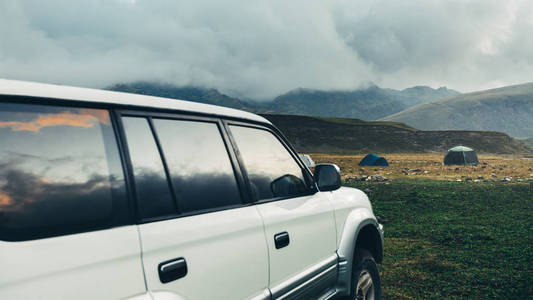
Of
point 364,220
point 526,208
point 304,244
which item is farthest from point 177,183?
point 526,208

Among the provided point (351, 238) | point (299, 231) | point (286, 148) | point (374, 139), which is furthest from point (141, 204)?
point (374, 139)

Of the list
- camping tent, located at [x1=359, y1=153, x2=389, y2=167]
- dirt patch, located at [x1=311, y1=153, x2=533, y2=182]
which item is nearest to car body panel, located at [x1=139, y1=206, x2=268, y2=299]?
dirt patch, located at [x1=311, y1=153, x2=533, y2=182]

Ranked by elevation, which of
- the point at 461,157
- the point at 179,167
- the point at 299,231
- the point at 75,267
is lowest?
the point at 461,157

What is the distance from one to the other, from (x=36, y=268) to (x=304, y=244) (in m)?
1.92

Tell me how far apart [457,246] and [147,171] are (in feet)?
25.8

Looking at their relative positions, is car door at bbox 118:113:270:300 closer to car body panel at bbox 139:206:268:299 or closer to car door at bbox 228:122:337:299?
car body panel at bbox 139:206:268:299

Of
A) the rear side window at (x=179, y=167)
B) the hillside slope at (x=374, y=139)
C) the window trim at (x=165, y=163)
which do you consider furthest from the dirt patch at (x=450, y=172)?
the hillside slope at (x=374, y=139)

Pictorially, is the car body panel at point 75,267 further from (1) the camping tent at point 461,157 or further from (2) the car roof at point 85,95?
(1) the camping tent at point 461,157

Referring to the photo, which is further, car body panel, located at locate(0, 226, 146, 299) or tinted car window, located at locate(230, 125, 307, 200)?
tinted car window, located at locate(230, 125, 307, 200)

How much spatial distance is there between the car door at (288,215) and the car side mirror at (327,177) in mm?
83

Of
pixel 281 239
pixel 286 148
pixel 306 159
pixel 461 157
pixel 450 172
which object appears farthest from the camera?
pixel 461 157

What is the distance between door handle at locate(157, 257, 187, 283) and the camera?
1.69m

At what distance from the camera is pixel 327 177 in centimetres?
331

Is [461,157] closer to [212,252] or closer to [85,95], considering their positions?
[212,252]
